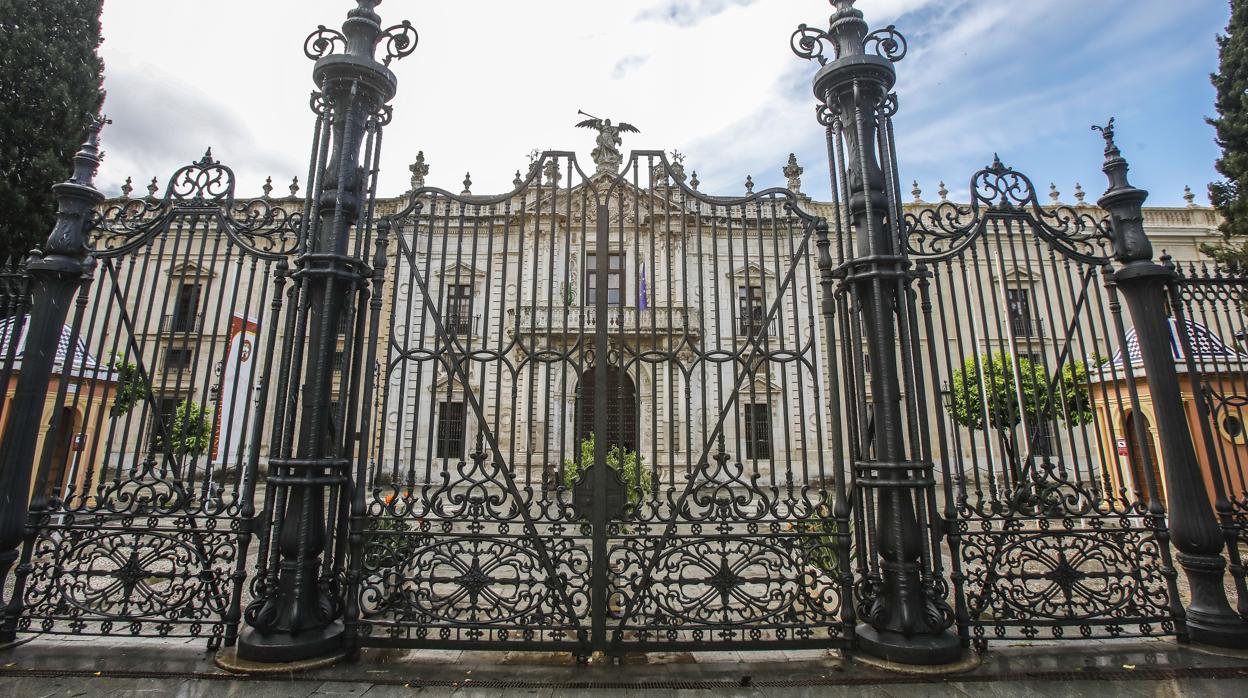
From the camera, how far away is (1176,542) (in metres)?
4.25

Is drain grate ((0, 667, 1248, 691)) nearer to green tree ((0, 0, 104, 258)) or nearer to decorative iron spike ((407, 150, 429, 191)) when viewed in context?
decorative iron spike ((407, 150, 429, 191))

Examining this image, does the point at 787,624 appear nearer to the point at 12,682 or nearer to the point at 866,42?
the point at 866,42

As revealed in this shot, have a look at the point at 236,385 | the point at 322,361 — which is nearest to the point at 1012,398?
the point at 322,361

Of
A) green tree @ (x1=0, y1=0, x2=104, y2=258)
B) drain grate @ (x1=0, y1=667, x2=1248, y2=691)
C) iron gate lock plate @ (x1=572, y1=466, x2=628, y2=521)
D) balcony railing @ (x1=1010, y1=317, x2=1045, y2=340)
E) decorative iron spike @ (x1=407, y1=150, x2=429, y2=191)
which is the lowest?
drain grate @ (x1=0, y1=667, x2=1248, y2=691)

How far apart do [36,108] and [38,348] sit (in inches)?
330

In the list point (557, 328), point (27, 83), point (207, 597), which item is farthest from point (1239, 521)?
point (27, 83)

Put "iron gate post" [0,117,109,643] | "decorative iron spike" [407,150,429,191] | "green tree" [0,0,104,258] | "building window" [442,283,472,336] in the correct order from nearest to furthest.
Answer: "iron gate post" [0,117,109,643] → "building window" [442,283,472,336] → "decorative iron spike" [407,150,429,191] → "green tree" [0,0,104,258]

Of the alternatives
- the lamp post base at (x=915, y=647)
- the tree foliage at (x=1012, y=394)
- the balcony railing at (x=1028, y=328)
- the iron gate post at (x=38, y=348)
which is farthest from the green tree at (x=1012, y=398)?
the iron gate post at (x=38, y=348)

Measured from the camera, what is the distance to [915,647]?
11.9ft

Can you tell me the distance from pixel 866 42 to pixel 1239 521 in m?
4.97

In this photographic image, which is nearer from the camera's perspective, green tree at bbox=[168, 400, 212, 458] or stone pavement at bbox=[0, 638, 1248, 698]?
stone pavement at bbox=[0, 638, 1248, 698]

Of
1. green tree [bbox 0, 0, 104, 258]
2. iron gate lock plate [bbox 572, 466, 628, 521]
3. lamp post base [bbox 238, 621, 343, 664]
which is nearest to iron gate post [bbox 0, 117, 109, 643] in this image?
lamp post base [bbox 238, 621, 343, 664]

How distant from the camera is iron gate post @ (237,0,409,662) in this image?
3.75 meters

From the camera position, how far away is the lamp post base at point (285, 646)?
3643 millimetres
